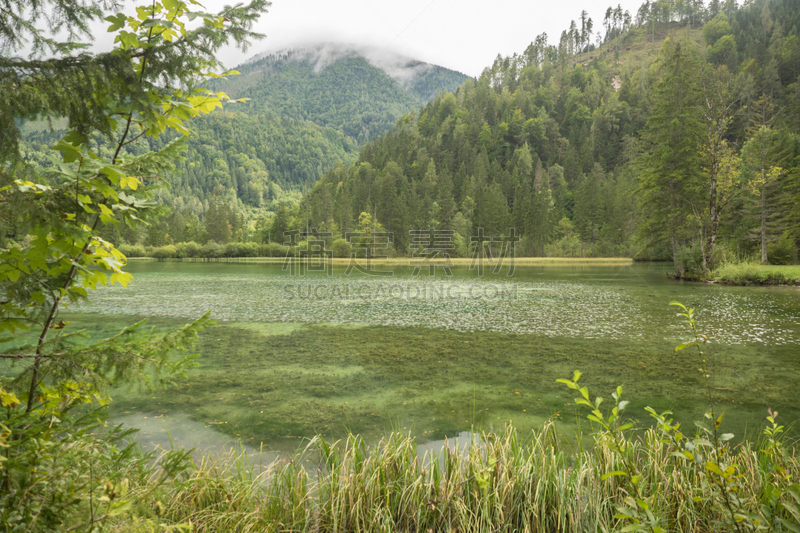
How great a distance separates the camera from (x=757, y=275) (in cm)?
2238

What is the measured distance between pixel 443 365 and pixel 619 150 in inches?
4468

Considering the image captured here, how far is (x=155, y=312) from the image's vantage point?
1544 cm

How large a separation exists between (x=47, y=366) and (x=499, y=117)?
123 meters

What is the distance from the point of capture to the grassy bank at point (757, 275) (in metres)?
21.8

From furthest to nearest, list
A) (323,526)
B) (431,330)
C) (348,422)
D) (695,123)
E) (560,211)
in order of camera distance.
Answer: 1. (560,211)
2. (695,123)
3. (431,330)
4. (348,422)
5. (323,526)

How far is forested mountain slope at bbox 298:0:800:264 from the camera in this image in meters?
29.2

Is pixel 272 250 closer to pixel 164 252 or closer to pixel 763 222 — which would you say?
pixel 164 252

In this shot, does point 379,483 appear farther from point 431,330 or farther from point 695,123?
point 695,123

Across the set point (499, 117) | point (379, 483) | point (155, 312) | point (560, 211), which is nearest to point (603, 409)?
point (379, 483)

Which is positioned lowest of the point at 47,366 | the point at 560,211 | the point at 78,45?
the point at 47,366

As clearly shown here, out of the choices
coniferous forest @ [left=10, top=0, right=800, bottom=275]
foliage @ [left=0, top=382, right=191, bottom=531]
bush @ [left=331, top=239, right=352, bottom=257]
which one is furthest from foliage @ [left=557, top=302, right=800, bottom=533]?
bush @ [left=331, top=239, right=352, bottom=257]

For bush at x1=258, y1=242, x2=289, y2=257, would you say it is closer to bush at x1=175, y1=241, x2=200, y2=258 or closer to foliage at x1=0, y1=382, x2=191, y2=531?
bush at x1=175, y1=241, x2=200, y2=258

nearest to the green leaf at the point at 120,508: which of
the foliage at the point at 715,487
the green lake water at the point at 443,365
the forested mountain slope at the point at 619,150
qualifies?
the foliage at the point at 715,487

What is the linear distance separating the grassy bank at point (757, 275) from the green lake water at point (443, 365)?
5522mm
